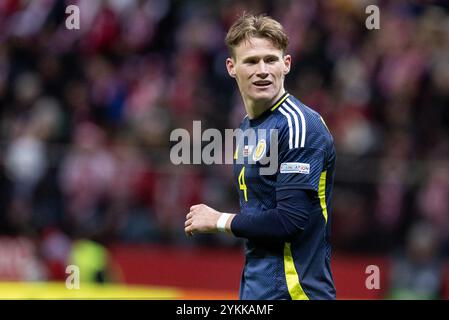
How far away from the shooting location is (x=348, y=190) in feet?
39.9

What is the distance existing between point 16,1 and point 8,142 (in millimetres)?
3577

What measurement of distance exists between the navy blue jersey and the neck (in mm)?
79

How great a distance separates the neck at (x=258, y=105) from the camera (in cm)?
589

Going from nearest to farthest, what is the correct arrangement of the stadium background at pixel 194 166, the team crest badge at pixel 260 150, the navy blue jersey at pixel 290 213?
the navy blue jersey at pixel 290 213, the team crest badge at pixel 260 150, the stadium background at pixel 194 166

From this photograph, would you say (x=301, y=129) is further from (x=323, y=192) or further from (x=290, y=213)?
(x=290, y=213)

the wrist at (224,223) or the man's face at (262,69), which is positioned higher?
the man's face at (262,69)

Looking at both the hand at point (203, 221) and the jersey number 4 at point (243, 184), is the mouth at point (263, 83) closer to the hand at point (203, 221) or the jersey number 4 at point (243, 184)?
the jersey number 4 at point (243, 184)

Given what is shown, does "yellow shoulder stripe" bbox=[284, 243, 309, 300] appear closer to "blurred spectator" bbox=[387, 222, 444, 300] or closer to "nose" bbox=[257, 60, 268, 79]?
"nose" bbox=[257, 60, 268, 79]

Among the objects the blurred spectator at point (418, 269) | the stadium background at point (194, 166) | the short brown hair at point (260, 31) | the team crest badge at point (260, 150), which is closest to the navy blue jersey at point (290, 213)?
the team crest badge at point (260, 150)

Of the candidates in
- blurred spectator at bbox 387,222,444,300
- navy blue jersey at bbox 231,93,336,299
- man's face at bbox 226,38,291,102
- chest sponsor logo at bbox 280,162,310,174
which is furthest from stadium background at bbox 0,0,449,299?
chest sponsor logo at bbox 280,162,310,174

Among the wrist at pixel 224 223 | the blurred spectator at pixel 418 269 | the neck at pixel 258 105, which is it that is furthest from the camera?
the blurred spectator at pixel 418 269

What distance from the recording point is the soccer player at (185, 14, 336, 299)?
556 centimetres

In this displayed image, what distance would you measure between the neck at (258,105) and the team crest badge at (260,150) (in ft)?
0.70
